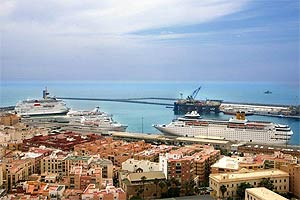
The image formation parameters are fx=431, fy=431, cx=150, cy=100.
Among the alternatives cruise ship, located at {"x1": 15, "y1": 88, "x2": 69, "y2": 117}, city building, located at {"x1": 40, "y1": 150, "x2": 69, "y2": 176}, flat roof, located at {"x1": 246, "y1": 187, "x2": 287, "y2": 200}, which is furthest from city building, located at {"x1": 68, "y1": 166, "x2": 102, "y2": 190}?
cruise ship, located at {"x1": 15, "y1": 88, "x2": 69, "y2": 117}

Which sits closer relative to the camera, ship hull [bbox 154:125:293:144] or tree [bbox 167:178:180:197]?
tree [bbox 167:178:180:197]

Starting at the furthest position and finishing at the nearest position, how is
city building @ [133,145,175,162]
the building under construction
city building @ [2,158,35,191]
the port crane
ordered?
the port crane → the building under construction → city building @ [133,145,175,162] → city building @ [2,158,35,191]

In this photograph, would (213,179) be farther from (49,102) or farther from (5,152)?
(49,102)

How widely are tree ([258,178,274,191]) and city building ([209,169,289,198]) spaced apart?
3 cm

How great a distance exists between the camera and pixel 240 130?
25.7 ft

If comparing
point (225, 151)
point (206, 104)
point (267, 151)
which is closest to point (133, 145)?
point (225, 151)

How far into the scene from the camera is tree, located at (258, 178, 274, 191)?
12.9 ft

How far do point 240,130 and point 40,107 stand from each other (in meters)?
6.03

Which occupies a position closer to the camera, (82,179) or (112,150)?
(82,179)

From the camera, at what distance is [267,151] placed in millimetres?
6062

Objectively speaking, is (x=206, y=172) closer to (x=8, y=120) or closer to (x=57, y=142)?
(x=57, y=142)

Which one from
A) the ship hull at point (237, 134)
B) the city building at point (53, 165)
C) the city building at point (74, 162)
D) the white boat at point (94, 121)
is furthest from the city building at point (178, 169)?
the white boat at point (94, 121)

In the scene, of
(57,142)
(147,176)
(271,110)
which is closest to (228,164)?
(147,176)

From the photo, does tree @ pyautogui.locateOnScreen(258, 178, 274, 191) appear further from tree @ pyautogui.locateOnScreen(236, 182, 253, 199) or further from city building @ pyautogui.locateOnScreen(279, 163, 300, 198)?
city building @ pyautogui.locateOnScreen(279, 163, 300, 198)
